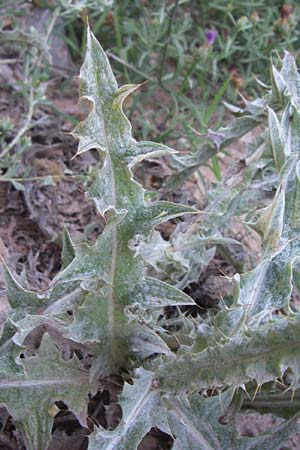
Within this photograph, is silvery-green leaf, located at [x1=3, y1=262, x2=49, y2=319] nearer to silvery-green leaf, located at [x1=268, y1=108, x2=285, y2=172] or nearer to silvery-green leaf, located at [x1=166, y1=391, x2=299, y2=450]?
silvery-green leaf, located at [x1=166, y1=391, x2=299, y2=450]


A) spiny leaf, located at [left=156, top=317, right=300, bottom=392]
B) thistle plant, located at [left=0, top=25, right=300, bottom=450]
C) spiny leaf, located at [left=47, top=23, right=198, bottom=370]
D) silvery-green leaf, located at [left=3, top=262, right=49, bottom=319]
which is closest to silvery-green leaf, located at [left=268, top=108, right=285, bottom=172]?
thistle plant, located at [left=0, top=25, right=300, bottom=450]

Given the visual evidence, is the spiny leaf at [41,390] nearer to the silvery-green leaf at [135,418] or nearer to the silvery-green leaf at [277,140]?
the silvery-green leaf at [135,418]

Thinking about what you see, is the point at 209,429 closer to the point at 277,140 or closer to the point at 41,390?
the point at 41,390

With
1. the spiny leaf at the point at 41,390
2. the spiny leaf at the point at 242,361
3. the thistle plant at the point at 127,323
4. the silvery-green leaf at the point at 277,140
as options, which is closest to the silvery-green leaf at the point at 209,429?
the thistle plant at the point at 127,323

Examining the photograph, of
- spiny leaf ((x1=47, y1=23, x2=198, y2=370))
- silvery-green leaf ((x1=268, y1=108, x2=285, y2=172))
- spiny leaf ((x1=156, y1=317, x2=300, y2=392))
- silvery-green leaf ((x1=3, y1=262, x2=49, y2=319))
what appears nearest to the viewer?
spiny leaf ((x1=156, y1=317, x2=300, y2=392))

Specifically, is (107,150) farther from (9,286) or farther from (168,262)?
(168,262)

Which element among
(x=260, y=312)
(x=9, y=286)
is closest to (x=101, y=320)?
(x=9, y=286)

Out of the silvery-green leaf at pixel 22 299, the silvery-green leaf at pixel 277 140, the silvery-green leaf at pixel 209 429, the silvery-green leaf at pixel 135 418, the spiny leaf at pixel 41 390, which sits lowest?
the silvery-green leaf at pixel 209 429

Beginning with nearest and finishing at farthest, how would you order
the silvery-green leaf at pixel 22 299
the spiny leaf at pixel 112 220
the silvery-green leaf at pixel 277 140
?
1. the spiny leaf at pixel 112 220
2. the silvery-green leaf at pixel 22 299
3. the silvery-green leaf at pixel 277 140
